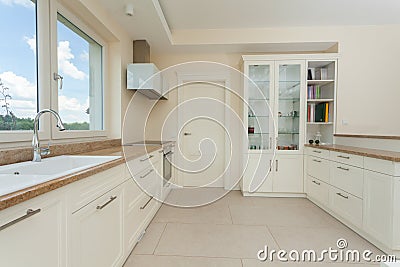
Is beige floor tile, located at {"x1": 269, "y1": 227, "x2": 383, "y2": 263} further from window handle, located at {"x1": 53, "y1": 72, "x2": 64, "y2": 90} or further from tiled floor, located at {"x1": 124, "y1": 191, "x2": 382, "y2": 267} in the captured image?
window handle, located at {"x1": 53, "y1": 72, "x2": 64, "y2": 90}

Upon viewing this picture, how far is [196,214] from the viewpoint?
276cm

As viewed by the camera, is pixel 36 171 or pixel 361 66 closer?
pixel 36 171

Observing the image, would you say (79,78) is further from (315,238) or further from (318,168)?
(318,168)

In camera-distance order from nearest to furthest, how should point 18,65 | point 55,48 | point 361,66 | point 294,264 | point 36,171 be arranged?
point 36,171 < point 18,65 < point 294,264 < point 55,48 < point 361,66

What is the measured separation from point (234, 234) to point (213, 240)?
0.25m

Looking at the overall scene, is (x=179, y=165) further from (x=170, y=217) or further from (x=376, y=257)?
(x=376, y=257)

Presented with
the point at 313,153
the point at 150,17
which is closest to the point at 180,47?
the point at 150,17

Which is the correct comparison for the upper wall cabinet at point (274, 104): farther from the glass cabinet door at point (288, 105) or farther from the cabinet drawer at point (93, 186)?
the cabinet drawer at point (93, 186)

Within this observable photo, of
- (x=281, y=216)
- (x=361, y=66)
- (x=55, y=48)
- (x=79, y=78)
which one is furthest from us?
(x=361, y=66)

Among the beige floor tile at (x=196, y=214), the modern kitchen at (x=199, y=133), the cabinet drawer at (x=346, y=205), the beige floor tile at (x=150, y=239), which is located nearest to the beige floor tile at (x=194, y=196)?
the modern kitchen at (x=199, y=133)

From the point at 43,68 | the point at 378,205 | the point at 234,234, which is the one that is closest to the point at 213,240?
the point at 234,234

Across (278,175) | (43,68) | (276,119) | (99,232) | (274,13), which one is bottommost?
(278,175)

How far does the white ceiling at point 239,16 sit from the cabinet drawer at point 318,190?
2075 millimetres

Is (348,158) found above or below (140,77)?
below
